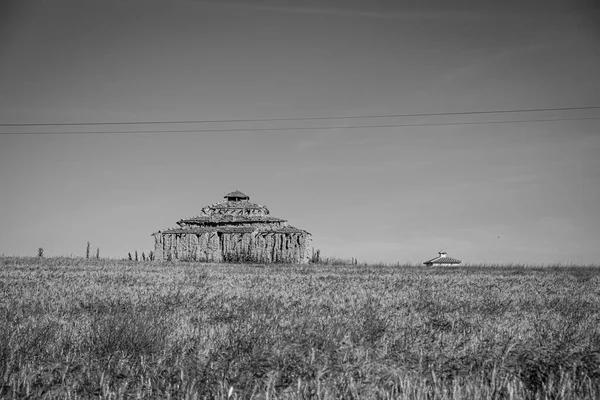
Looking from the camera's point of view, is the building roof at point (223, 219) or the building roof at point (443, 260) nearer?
the building roof at point (223, 219)

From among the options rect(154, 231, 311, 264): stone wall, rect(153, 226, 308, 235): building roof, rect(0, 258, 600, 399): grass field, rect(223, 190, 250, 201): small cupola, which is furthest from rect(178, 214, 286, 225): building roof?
rect(0, 258, 600, 399): grass field

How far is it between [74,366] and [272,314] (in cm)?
442

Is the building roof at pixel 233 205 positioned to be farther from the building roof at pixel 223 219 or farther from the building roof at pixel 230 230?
the building roof at pixel 230 230

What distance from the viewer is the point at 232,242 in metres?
47.8

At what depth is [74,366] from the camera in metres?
5.09

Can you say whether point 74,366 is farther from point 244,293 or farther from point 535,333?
point 244,293

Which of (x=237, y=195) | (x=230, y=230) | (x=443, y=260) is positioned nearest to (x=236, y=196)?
(x=237, y=195)

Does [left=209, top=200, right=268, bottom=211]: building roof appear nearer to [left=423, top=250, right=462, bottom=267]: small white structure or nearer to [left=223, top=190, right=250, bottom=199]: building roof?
[left=223, top=190, right=250, bottom=199]: building roof

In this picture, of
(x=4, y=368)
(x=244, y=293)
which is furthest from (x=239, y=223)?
(x=4, y=368)

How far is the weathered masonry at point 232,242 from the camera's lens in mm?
46438

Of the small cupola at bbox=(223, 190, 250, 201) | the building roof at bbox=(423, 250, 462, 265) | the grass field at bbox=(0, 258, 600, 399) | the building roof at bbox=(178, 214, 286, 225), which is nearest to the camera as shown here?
the grass field at bbox=(0, 258, 600, 399)

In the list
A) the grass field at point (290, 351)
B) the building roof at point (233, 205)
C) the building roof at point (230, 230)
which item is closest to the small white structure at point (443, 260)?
the building roof at point (233, 205)

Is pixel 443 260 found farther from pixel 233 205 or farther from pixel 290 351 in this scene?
pixel 290 351

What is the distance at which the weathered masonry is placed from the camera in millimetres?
46438
